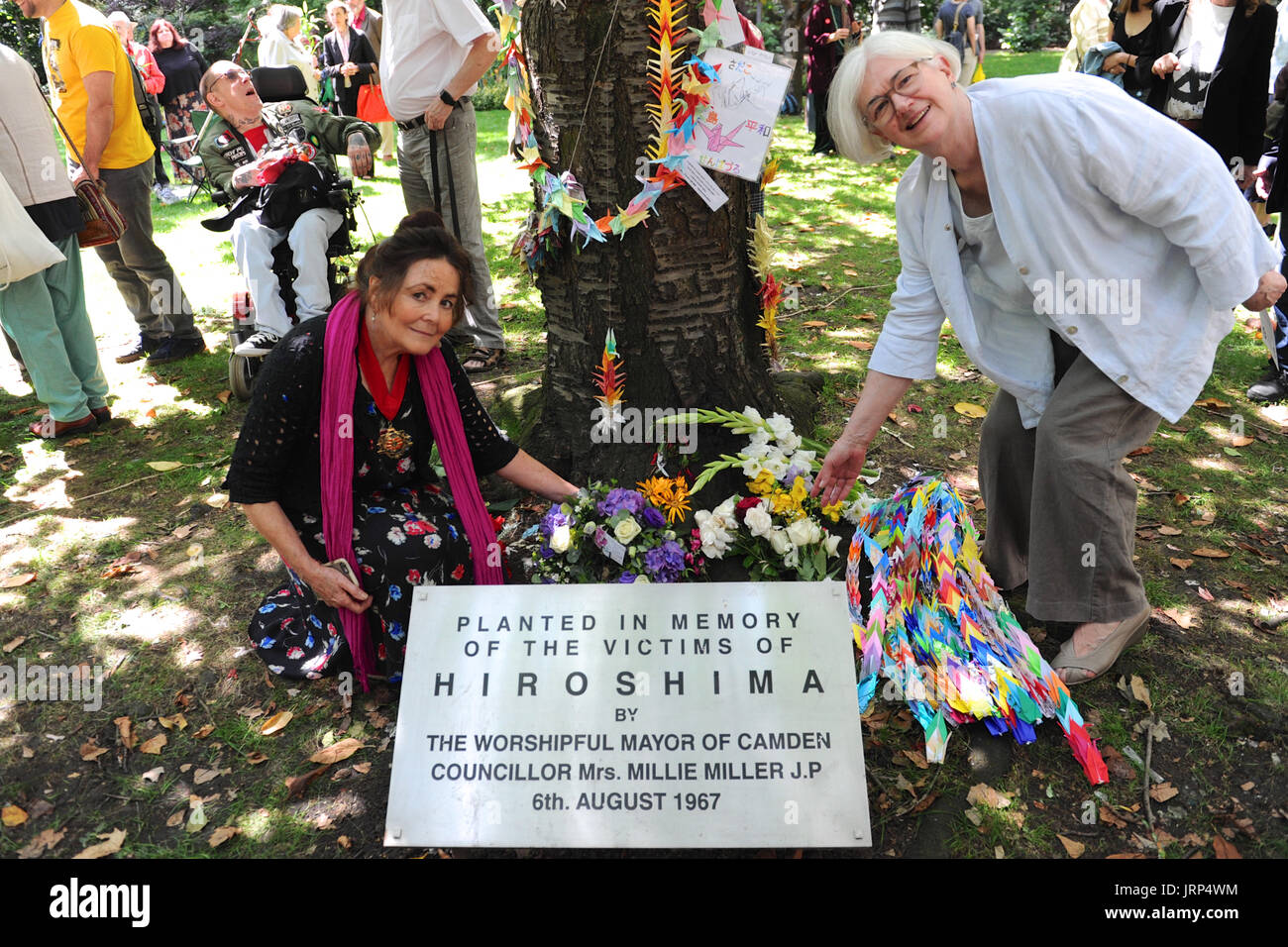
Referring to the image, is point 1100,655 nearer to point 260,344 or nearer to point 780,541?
point 780,541

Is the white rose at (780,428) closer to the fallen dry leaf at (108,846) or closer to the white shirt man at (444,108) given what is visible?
the white shirt man at (444,108)

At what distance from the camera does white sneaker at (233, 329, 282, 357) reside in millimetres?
4770

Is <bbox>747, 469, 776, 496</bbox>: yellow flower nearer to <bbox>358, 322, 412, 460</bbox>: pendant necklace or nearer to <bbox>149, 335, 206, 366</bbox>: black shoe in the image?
<bbox>358, 322, 412, 460</bbox>: pendant necklace

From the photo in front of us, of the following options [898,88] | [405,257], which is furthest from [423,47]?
[898,88]

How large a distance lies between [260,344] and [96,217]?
1033 mm

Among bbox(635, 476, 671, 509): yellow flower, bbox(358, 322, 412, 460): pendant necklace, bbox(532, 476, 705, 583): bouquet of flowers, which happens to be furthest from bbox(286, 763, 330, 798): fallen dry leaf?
bbox(635, 476, 671, 509): yellow flower

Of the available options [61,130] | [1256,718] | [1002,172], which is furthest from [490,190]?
[1256,718]

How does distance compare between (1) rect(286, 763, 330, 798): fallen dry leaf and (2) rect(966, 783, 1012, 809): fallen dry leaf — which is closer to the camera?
(2) rect(966, 783, 1012, 809): fallen dry leaf

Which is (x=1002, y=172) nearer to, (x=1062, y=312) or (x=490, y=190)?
(x=1062, y=312)

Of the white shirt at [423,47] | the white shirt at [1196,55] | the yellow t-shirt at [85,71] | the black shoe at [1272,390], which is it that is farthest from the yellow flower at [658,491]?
the yellow t-shirt at [85,71]

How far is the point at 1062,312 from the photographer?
2498mm

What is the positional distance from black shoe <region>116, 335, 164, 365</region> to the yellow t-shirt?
3.39 ft

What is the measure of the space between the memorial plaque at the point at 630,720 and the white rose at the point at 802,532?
0.57 meters

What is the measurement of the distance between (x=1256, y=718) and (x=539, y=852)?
2.02 meters
